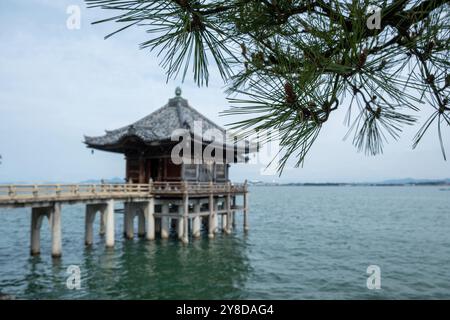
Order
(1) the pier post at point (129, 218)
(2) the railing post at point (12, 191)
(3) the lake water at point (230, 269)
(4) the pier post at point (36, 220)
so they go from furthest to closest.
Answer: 1. (1) the pier post at point (129, 218)
2. (4) the pier post at point (36, 220)
3. (2) the railing post at point (12, 191)
4. (3) the lake water at point (230, 269)

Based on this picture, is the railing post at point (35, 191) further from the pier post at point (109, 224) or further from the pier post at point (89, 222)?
the pier post at point (89, 222)

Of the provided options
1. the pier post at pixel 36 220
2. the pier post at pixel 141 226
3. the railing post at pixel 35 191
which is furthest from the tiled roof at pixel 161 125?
the railing post at pixel 35 191

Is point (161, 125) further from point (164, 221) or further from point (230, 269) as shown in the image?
point (230, 269)

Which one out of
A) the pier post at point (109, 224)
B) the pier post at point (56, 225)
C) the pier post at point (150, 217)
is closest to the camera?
the pier post at point (56, 225)

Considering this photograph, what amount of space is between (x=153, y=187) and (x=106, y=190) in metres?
2.74

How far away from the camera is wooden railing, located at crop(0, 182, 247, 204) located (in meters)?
13.5

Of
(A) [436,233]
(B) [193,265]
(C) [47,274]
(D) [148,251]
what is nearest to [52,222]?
(C) [47,274]

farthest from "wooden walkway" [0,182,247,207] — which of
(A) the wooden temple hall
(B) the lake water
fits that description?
(B) the lake water

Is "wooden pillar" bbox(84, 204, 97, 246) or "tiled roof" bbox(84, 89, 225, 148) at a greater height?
"tiled roof" bbox(84, 89, 225, 148)

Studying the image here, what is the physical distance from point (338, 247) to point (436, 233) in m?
A: 13.7

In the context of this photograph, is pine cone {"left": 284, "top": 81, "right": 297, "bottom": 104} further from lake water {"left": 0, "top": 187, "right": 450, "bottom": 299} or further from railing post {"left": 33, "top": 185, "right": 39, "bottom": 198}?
railing post {"left": 33, "top": 185, "right": 39, "bottom": 198}

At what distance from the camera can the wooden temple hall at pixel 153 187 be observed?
16795 millimetres

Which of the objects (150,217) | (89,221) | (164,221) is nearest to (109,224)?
(89,221)

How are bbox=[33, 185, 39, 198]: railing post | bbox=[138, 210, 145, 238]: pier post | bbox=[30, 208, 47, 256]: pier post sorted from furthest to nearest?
bbox=[138, 210, 145, 238]: pier post < bbox=[30, 208, 47, 256]: pier post < bbox=[33, 185, 39, 198]: railing post
